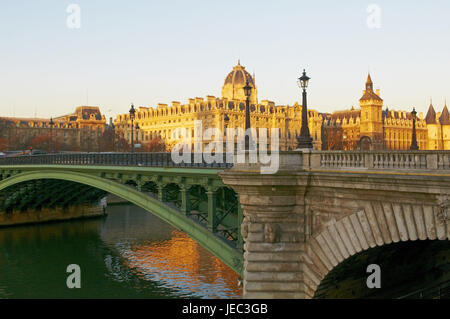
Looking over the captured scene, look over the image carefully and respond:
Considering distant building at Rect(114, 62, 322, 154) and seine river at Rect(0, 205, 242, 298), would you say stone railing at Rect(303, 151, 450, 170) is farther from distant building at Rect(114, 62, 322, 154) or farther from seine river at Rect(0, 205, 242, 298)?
distant building at Rect(114, 62, 322, 154)

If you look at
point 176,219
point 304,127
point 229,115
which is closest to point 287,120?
point 229,115

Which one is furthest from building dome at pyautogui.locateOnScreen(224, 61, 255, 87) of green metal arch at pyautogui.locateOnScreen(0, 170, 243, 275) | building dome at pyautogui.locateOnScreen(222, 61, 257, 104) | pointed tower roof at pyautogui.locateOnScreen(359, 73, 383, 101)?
green metal arch at pyautogui.locateOnScreen(0, 170, 243, 275)

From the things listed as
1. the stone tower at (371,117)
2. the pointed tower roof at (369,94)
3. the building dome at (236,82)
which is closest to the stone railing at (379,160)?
the stone tower at (371,117)

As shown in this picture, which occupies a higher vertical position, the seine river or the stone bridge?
the stone bridge

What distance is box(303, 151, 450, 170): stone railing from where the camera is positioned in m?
10.5

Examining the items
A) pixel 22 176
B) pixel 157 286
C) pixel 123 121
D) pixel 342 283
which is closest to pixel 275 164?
pixel 342 283

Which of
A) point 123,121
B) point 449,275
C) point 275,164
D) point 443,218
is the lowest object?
point 449,275

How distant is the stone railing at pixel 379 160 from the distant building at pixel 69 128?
131 meters

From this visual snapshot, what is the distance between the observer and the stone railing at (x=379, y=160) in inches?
415

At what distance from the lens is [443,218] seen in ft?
34.3

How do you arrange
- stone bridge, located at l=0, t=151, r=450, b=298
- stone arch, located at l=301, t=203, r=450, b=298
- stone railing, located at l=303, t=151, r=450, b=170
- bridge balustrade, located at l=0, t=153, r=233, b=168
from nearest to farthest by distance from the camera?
stone railing, located at l=303, t=151, r=450, b=170 → stone arch, located at l=301, t=203, r=450, b=298 → stone bridge, located at l=0, t=151, r=450, b=298 → bridge balustrade, located at l=0, t=153, r=233, b=168

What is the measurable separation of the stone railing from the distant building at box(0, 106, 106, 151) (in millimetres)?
130747

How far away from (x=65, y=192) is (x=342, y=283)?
3708 cm

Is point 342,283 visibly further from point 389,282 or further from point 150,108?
point 150,108
